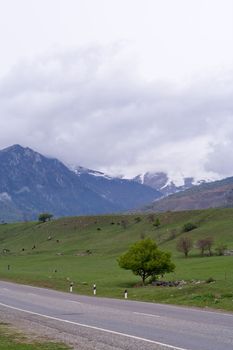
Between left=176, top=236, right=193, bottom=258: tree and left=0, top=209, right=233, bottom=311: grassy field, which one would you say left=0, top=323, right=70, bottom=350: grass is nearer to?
left=0, top=209, right=233, bottom=311: grassy field

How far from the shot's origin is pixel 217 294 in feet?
131

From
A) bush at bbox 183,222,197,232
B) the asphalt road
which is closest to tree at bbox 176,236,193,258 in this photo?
bush at bbox 183,222,197,232

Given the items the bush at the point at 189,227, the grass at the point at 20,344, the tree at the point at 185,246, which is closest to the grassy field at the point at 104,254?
the tree at the point at 185,246

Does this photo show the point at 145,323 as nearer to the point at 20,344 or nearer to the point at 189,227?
the point at 20,344

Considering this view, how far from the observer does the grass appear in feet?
62.5

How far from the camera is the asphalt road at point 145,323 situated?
19.9m

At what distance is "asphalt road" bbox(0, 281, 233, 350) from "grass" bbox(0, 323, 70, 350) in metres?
2.46

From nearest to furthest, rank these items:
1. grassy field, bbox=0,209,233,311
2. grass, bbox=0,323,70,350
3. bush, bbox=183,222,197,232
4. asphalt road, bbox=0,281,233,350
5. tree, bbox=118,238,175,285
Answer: grass, bbox=0,323,70,350 → asphalt road, bbox=0,281,233,350 → tree, bbox=118,238,175,285 → grassy field, bbox=0,209,233,311 → bush, bbox=183,222,197,232

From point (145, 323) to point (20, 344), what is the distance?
7982 millimetres

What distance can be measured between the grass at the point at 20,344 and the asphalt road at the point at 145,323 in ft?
8.08

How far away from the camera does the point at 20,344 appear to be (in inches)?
794

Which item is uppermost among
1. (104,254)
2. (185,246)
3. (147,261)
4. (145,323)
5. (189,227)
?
(189,227)

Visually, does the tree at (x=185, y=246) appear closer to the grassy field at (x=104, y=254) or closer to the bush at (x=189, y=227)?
the grassy field at (x=104, y=254)

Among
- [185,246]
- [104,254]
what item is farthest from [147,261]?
[104,254]
